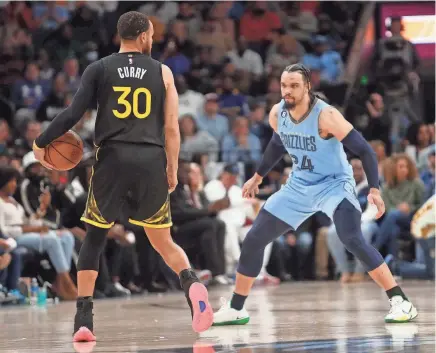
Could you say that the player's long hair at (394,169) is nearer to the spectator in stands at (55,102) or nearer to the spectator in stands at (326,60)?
the spectator in stands at (326,60)

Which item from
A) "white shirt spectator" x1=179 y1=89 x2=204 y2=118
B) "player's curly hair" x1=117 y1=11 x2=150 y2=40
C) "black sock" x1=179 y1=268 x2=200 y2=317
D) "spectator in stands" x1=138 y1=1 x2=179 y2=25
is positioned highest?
"spectator in stands" x1=138 y1=1 x2=179 y2=25

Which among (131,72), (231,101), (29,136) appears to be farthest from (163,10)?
(131,72)

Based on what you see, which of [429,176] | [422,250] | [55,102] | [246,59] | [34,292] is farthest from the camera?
[246,59]

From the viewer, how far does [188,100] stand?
56.6ft

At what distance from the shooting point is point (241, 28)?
19.7 metres

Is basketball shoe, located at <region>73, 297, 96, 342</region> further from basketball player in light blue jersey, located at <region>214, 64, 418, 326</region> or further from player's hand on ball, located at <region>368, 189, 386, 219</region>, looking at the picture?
player's hand on ball, located at <region>368, 189, 386, 219</region>

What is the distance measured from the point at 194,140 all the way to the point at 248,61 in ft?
9.94

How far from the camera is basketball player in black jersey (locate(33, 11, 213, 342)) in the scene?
6.92m

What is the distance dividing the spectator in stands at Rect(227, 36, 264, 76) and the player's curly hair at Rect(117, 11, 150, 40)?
38.2 ft

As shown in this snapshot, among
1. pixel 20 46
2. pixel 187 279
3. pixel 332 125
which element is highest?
pixel 20 46

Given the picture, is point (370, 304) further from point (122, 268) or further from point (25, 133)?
point (25, 133)

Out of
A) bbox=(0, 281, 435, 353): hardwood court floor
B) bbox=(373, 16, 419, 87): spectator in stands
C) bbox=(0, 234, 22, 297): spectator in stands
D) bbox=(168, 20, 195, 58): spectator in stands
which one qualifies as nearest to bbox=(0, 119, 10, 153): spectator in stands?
bbox=(0, 234, 22, 297): spectator in stands

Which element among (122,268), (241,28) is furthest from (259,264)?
(241,28)

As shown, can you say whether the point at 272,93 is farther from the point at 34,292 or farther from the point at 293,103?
the point at 293,103
